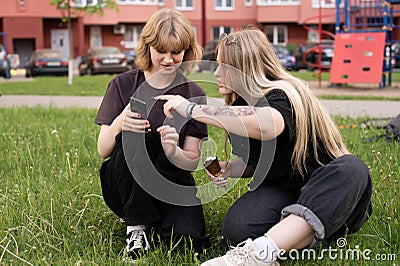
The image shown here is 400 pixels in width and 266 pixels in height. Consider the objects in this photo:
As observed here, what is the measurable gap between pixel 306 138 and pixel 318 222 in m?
0.40

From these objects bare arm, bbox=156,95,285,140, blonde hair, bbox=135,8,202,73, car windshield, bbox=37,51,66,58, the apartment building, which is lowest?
car windshield, bbox=37,51,66,58

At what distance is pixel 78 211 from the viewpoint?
3.49m

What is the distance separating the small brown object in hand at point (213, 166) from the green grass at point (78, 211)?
33cm

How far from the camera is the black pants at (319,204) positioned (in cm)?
271

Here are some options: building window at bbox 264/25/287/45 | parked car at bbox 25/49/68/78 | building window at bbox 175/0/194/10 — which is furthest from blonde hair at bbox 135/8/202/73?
building window at bbox 175/0/194/10

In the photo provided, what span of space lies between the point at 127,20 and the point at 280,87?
34575 mm

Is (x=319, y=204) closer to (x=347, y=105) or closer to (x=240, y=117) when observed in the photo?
(x=240, y=117)

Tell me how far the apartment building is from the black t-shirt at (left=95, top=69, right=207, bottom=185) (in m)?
30.3

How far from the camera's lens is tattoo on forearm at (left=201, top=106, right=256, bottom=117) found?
2.72 m

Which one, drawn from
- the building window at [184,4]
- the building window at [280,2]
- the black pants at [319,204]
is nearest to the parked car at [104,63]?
the building window at [184,4]

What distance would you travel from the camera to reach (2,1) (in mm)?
33062

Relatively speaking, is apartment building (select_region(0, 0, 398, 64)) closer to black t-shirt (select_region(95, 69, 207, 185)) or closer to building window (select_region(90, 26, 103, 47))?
building window (select_region(90, 26, 103, 47))

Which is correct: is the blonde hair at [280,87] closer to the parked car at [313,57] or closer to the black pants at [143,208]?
the black pants at [143,208]

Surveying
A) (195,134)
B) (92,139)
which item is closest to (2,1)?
(92,139)
